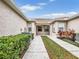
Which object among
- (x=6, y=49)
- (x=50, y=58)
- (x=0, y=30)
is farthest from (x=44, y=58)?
(x=6, y=49)

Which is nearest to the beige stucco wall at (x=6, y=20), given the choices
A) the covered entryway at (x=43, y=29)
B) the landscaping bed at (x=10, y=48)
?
the landscaping bed at (x=10, y=48)

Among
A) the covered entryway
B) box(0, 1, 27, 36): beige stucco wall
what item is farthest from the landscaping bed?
the covered entryway

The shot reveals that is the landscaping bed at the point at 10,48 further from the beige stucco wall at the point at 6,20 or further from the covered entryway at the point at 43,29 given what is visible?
the covered entryway at the point at 43,29

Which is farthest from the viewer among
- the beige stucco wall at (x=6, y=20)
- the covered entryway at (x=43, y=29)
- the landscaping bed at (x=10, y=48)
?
the covered entryway at (x=43, y=29)

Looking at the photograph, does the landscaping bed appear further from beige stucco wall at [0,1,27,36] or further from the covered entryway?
the covered entryway

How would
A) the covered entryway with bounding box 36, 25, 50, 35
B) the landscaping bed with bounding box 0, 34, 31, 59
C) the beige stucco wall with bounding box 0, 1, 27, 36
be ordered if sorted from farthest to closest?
the covered entryway with bounding box 36, 25, 50, 35
the beige stucco wall with bounding box 0, 1, 27, 36
the landscaping bed with bounding box 0, 34, 31, 59

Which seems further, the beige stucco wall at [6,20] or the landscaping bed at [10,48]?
the beige stucco wall at [6,20]

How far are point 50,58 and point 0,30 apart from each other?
3.35 m

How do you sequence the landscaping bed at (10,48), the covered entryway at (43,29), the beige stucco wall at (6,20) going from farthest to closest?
the covered entryway at (43,29) < the beige stucco wall at (6,20) < the landscaping bed at (10,48)

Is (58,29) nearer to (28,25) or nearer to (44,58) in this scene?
(28,25)

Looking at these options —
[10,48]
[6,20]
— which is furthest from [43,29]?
[10,48]

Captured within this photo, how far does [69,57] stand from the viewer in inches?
351

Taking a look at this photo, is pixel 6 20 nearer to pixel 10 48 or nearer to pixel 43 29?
pixel 10 48

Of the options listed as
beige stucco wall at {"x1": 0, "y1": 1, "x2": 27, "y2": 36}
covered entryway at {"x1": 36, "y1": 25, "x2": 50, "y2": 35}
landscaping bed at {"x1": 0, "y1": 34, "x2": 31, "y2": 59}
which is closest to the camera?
landscaping bed at {"x1": 0, "y1": 34, "x2": 31, "y2": 59}
